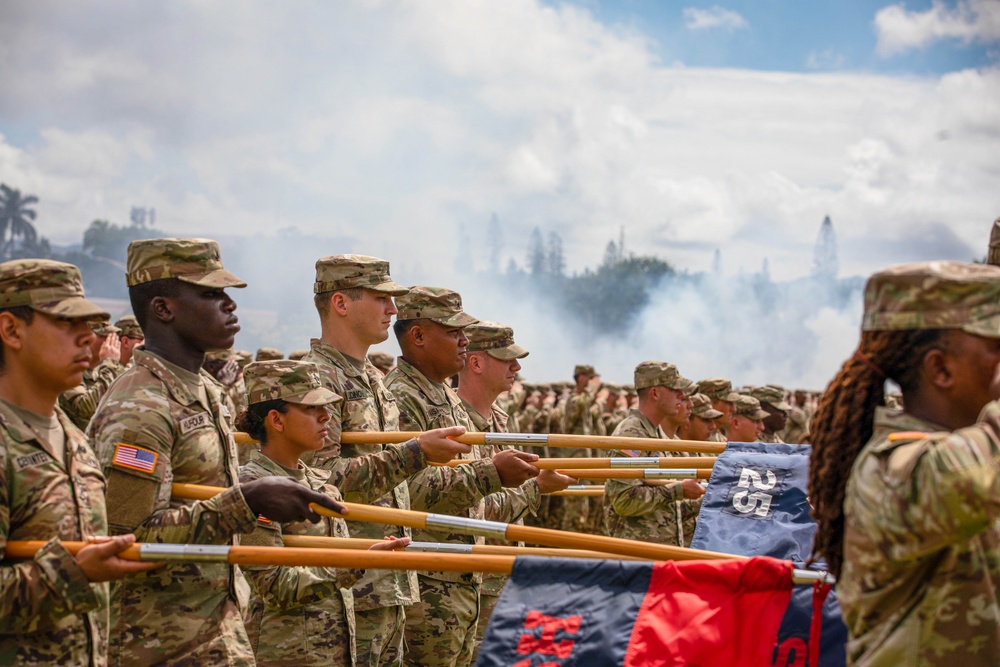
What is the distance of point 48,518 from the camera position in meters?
3.79

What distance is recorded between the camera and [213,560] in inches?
152

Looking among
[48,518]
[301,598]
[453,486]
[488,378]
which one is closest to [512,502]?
[488,378]

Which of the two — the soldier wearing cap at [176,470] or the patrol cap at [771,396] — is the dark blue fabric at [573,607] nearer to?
the soldier wearing cap at [176,470]

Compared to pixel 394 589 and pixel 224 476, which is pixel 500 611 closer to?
pixel 224 476

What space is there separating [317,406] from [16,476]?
190 centimetres

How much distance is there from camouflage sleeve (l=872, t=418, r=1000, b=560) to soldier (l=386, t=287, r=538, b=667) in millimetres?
3226

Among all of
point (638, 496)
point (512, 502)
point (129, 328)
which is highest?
point (129, 328)

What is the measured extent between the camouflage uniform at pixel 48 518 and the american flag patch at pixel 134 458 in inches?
12.6

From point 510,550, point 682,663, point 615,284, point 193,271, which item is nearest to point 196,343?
point 193,271

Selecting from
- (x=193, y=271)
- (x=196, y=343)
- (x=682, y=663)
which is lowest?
(x=682, y=663)

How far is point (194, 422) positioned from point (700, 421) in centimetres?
775

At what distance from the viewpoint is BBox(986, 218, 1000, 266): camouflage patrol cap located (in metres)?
5.16

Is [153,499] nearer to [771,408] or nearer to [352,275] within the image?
[352,275]

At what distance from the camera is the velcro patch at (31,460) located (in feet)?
12.2
